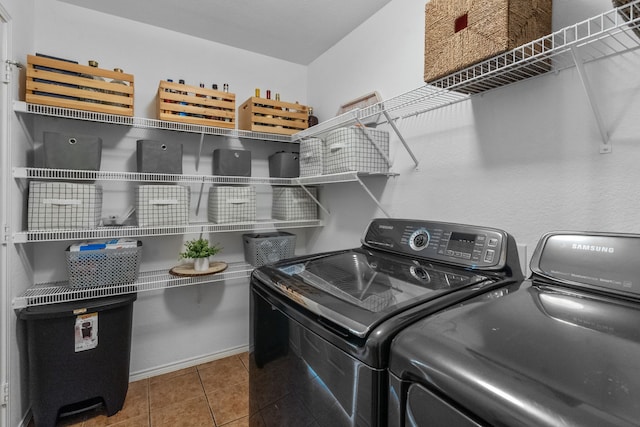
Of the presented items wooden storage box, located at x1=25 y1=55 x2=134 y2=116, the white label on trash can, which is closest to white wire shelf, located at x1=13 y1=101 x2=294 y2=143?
wooden storage box, located at x1=25 y1=55 x2=134 y2=116

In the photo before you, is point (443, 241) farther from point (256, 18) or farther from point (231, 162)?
point (256, 18)

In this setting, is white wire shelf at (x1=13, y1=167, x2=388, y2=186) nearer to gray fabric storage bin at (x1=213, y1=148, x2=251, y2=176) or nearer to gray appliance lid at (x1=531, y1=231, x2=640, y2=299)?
gray fabric storage bin at (x1=213, y1=148, x2=251, y2=176)

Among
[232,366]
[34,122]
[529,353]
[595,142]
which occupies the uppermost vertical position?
[34,122]

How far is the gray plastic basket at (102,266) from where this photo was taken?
5.96 feet

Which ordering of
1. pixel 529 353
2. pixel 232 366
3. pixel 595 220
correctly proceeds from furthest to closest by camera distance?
pixel 232 366, pixel 595 220, pixel 529 353

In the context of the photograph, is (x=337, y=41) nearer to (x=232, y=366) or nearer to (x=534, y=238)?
(x=534, y=238)

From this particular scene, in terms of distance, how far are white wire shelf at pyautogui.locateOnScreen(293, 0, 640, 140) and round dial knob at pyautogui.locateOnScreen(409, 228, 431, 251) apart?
0.63 meters

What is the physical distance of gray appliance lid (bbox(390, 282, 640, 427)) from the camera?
18.2 inches

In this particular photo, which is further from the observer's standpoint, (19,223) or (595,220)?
(19,223)

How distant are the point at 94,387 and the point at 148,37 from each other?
2355 millimetres

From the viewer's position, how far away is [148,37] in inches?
89.9

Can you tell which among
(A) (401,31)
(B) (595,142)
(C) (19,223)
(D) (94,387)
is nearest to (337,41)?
(A) (401,31)

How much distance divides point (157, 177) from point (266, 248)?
91 centimetres

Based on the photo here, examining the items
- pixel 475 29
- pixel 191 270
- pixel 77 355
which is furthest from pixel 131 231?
pixel 475 29
